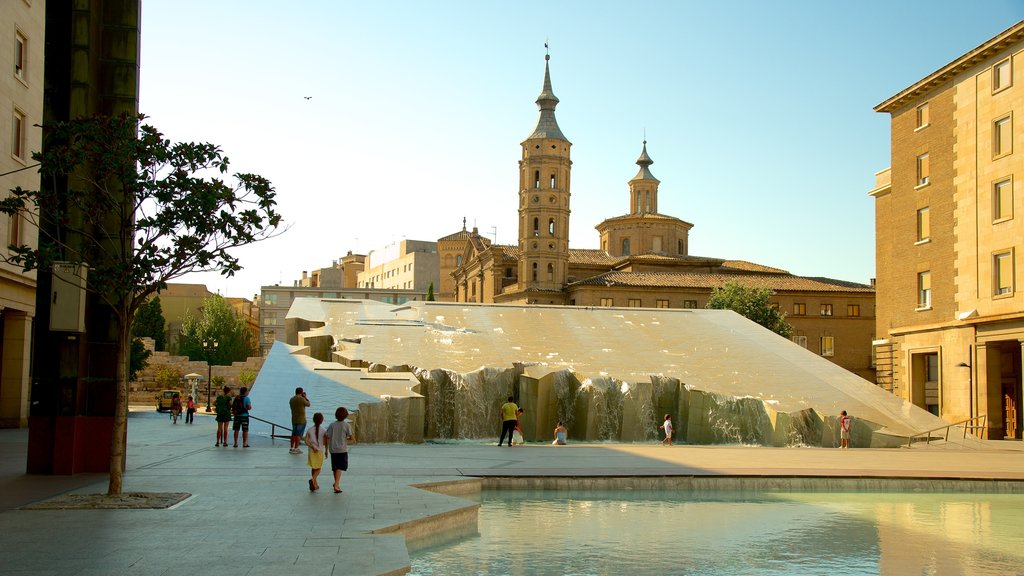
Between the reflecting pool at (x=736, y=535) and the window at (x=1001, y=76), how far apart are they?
20669 millimetres

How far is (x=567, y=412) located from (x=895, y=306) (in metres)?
17.5

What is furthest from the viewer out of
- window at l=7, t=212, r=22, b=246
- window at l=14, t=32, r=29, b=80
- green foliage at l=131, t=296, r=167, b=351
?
green foliage at l=131, t=296, r=167, b=351

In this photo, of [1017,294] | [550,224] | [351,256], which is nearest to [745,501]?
[1017,294]

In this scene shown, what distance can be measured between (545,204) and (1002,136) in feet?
216

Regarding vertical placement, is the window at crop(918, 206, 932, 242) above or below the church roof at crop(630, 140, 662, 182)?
below

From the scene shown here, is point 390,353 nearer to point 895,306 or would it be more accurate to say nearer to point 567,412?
point 567,412

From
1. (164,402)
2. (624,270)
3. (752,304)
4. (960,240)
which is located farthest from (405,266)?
(960,240)

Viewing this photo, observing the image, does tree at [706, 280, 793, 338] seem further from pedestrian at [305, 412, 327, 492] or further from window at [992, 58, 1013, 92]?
pedestrian at [305, 412, 327, 492]

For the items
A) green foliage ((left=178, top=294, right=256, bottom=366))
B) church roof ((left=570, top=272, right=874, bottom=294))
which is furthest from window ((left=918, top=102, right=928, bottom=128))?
green foliage ((left=178, top=294, right=256, bottom=366))

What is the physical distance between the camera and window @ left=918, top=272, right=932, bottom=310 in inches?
1478

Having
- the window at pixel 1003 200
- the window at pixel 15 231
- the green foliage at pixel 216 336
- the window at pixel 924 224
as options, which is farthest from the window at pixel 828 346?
the window at pixel 15 231

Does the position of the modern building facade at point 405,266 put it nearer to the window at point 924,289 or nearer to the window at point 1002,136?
the window at point 924,289

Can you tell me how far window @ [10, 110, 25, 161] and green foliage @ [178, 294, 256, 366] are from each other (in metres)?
55.4

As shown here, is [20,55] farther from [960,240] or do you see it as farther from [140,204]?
[960,240]
